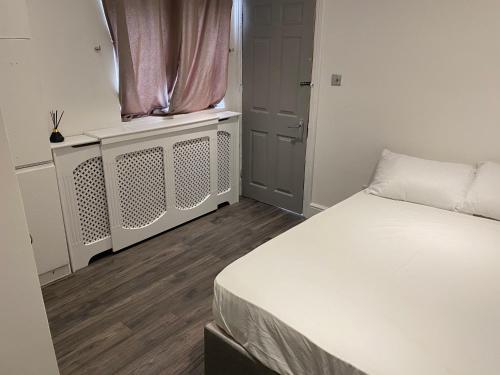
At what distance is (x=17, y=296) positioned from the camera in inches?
42.9

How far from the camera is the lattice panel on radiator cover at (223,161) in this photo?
3.56m

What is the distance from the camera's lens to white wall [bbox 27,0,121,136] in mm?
2381

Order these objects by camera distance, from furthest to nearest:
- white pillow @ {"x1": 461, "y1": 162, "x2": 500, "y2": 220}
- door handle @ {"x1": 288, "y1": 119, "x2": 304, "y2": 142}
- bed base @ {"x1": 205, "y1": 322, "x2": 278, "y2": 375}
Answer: door handle @ {"x1": 288, "y1": 119, "x2": 304, "y2": 142}
white pillow @ {"x1": 461, "y1": 162, "x2": 500, "y2": 220}
bed base @ {"x1": 205, "y1": 322, "x2": 278, "y2": 375}

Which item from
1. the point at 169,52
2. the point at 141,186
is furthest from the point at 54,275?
the point at 169,52

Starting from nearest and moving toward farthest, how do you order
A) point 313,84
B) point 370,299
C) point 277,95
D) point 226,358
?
point 370,299 < point 226,358 < point 313,84 < point 277,95

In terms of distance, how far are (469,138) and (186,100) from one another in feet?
7.21

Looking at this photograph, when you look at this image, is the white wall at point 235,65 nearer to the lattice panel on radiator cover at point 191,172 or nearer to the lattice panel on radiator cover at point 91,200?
the lattice panel on radiator cover at point 191,172

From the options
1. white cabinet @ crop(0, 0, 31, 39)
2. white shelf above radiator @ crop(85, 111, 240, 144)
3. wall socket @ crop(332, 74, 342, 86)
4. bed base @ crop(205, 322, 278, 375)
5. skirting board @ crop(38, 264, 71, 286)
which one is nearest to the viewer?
bed base @ crop(205, 322, 278, 375)

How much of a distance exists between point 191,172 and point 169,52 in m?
1.01

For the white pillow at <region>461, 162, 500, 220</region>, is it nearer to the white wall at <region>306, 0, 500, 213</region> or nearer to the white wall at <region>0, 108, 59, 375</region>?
the white wall at <region>306, 0, 500, 213</region>

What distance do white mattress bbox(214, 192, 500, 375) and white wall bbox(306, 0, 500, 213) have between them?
763 millimetres

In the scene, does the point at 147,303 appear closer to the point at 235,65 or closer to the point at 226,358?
the point at 226,358

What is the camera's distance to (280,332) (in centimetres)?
141

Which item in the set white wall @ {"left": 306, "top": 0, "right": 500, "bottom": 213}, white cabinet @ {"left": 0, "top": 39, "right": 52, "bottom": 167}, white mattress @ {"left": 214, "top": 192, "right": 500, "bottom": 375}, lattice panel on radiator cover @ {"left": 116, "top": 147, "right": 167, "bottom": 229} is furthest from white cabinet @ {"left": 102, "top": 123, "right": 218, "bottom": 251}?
white mattress @ {"left": 214, "top": 192, "right": 500, "bottom": 375}
